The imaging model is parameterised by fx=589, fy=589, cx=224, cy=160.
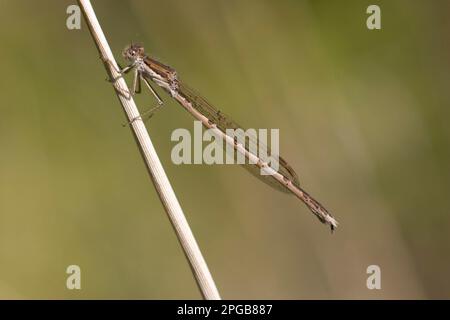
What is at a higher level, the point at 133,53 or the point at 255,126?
the point at 133,53

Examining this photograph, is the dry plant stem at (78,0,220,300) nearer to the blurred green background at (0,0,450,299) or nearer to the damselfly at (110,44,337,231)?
the damselfly at (110,44,337,231)

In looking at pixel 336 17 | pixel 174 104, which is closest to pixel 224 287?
pixel 174 104

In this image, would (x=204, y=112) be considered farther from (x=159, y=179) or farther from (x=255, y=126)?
(x=159, y=179)

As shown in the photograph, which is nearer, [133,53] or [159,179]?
[159,179]

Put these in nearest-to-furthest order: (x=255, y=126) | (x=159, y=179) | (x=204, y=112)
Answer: (x=159, y=179), (x=204, y=112), (x=255, y=126)

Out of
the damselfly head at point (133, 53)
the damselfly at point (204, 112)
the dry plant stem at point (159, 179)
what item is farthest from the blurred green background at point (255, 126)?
the dry plant stem at point (159, 179)

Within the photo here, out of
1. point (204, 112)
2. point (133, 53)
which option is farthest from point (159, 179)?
point (204, 112)

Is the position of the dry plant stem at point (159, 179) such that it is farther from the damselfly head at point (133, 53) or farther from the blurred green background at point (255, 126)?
the blurred green background at point (255, 126)
